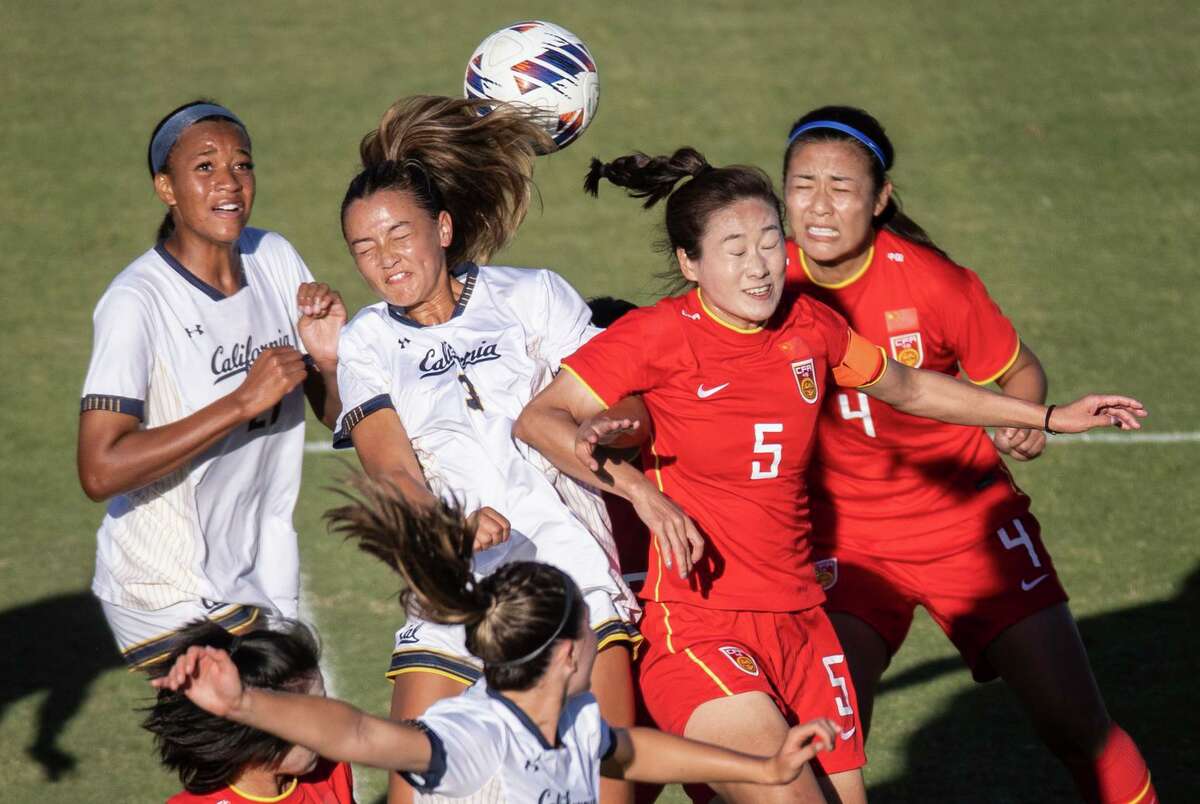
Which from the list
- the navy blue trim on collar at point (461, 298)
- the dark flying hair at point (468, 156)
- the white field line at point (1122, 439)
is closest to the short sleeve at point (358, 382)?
the navy blue trim on collar at point (461, 298)

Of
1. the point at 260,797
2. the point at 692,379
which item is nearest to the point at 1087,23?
the point at 692,379

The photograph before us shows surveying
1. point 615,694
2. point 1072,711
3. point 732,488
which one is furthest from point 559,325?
point 1072,711

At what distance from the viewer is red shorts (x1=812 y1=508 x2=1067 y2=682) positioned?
214 inches

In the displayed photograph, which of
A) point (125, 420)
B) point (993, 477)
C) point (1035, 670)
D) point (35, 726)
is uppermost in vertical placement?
point (125, 420)

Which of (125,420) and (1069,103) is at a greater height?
(125,420)

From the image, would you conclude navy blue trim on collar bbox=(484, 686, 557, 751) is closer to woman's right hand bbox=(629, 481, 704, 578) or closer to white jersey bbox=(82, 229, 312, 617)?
woman's right hand bbox=(629, 481, 704, 578)

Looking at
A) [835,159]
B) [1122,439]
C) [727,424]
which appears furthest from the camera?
[1122,439]

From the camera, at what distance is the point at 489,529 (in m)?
4.35

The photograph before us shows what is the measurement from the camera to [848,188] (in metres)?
5.30

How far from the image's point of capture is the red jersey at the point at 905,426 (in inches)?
213

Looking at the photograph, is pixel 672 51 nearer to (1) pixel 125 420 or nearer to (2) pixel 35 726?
(2) pixel 35 726

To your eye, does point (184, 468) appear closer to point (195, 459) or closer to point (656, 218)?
point (195, 459)

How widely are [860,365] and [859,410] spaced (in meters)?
0.57

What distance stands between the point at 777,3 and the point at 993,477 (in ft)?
A: 34.0
